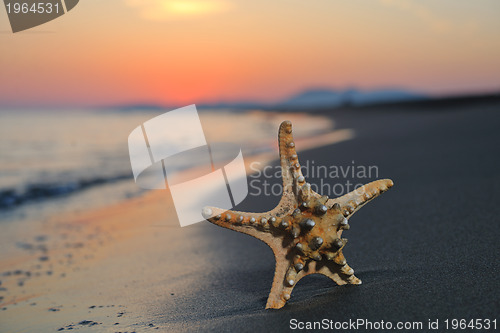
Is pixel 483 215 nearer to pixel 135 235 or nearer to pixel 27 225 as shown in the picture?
pixel 135 235

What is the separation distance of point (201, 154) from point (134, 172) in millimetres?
2448

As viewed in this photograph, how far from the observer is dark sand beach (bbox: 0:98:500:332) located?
2.76m

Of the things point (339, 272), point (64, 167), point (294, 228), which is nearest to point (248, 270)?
point (339, 272)

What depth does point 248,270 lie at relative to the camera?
397 cm

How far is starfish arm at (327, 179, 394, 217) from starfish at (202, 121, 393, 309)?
1cm

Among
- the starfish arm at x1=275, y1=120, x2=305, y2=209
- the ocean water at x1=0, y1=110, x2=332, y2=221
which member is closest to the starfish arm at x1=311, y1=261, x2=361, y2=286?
the starfish arm at x1=275, y1=120, x2=305, y2=209

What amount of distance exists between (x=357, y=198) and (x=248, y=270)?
125cm

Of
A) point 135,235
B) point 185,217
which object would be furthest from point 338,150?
point 135,235

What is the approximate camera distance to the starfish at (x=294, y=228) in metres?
2.91

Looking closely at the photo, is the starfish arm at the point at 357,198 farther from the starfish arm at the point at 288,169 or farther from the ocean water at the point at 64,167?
the ocean water at the point at 64,167

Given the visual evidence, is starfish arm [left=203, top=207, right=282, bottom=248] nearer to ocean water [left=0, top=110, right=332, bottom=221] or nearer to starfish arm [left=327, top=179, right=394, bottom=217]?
starfish arm [left=327, top=179, right=394, bottom=217]

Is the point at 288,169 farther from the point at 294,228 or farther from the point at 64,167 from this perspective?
the point at 64,167

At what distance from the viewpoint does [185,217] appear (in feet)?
19.5

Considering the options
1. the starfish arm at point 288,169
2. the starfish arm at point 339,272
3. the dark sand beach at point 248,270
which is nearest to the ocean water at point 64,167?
the dark sand beach at point 248,270
